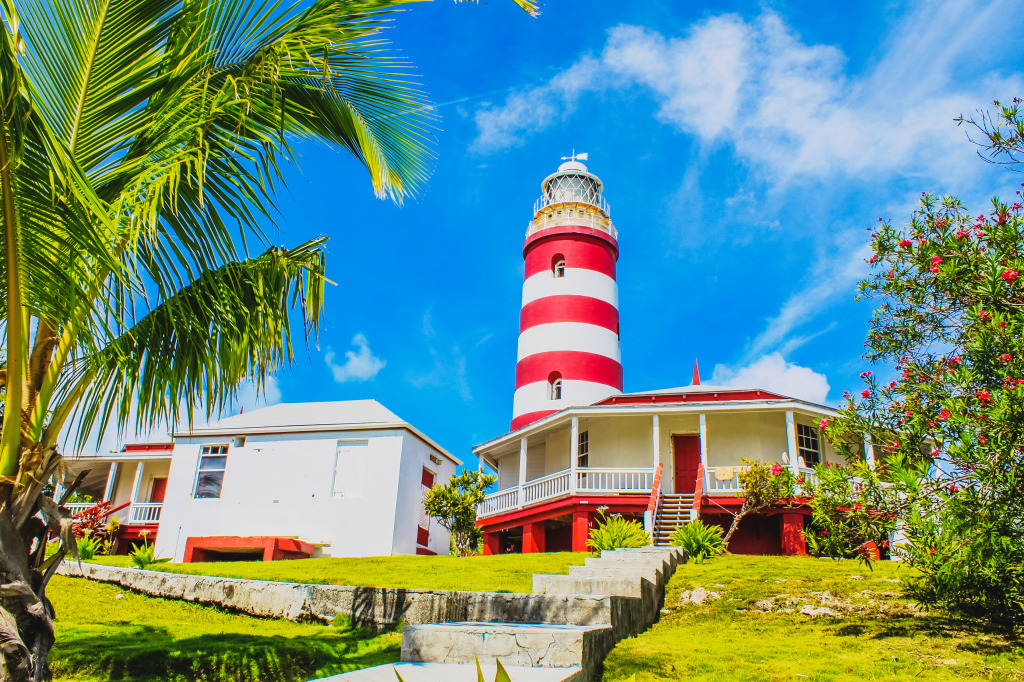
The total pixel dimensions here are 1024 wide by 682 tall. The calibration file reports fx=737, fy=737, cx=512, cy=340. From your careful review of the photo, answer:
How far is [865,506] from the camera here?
5648 mm

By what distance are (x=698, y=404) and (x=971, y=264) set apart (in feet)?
39.1

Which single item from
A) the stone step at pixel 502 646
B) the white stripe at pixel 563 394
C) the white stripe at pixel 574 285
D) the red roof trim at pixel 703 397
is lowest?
the stone step at pixel 502 646

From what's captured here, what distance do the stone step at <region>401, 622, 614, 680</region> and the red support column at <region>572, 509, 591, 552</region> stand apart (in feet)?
41.1

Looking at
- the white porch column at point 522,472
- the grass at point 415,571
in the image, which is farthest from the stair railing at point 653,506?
the white porch column at point 522,472

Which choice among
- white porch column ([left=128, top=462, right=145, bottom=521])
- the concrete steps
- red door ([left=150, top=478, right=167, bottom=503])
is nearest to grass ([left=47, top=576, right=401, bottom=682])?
the concrete steps

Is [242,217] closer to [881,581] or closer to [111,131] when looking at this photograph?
[111,131]

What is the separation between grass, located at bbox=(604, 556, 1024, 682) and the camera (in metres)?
4.71

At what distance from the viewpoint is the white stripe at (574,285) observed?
79.5ft

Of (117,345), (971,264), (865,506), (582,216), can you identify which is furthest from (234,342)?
(582,216)

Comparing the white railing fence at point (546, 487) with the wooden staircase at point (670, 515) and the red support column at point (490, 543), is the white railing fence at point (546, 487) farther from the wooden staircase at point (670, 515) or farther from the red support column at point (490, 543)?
the wooden staircase at point (670, 515)

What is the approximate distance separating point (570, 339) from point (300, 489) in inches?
366

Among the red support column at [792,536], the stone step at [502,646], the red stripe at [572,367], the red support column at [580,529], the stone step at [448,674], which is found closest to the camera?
the stone step at [448,674]

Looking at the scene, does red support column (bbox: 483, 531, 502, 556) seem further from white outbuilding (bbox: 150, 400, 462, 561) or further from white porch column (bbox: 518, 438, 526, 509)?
white porch column (bbox: 518, 438, 526, 509)

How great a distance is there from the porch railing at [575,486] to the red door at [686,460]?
92 centimetres
